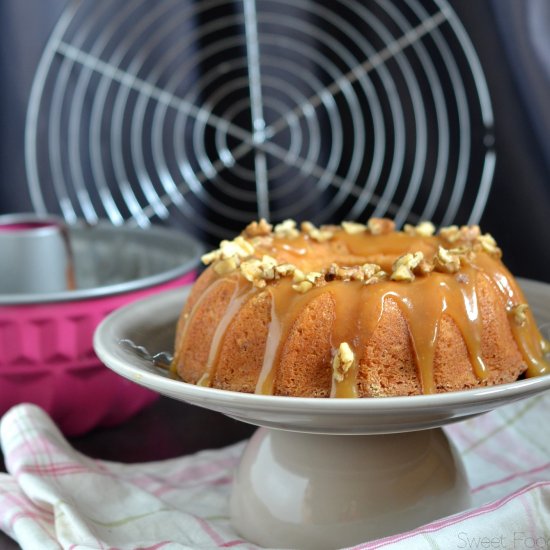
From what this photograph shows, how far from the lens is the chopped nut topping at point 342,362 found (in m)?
0.82

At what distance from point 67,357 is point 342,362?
0.54 m

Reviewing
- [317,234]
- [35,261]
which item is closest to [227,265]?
[317,234]

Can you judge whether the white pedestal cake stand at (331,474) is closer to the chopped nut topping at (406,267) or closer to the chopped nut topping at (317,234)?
the chopped nut topping at (406,267)

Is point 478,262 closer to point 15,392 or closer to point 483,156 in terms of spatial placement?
point 15,392

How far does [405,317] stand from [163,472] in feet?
1.49

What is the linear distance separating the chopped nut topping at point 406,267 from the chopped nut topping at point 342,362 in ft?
0.31

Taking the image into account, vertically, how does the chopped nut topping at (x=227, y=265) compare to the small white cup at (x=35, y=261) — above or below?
above

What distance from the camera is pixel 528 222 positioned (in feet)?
5.32

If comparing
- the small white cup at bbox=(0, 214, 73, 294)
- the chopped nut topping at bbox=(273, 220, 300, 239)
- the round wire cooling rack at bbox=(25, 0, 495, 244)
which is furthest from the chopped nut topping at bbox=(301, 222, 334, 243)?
the round wire cooling rack at bbox=(25, 0, 495, 244)

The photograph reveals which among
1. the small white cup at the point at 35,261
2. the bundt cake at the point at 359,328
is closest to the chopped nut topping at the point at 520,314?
the bundt cake at the point at 359,328

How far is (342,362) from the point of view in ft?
2.68

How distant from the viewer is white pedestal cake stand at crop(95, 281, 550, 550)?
0.84m

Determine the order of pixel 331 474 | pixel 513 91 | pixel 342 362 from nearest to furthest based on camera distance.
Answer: pixel 342 362, pixel 331 474, pixel 513 91

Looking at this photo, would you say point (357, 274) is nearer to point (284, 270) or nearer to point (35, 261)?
point (284, 270)
